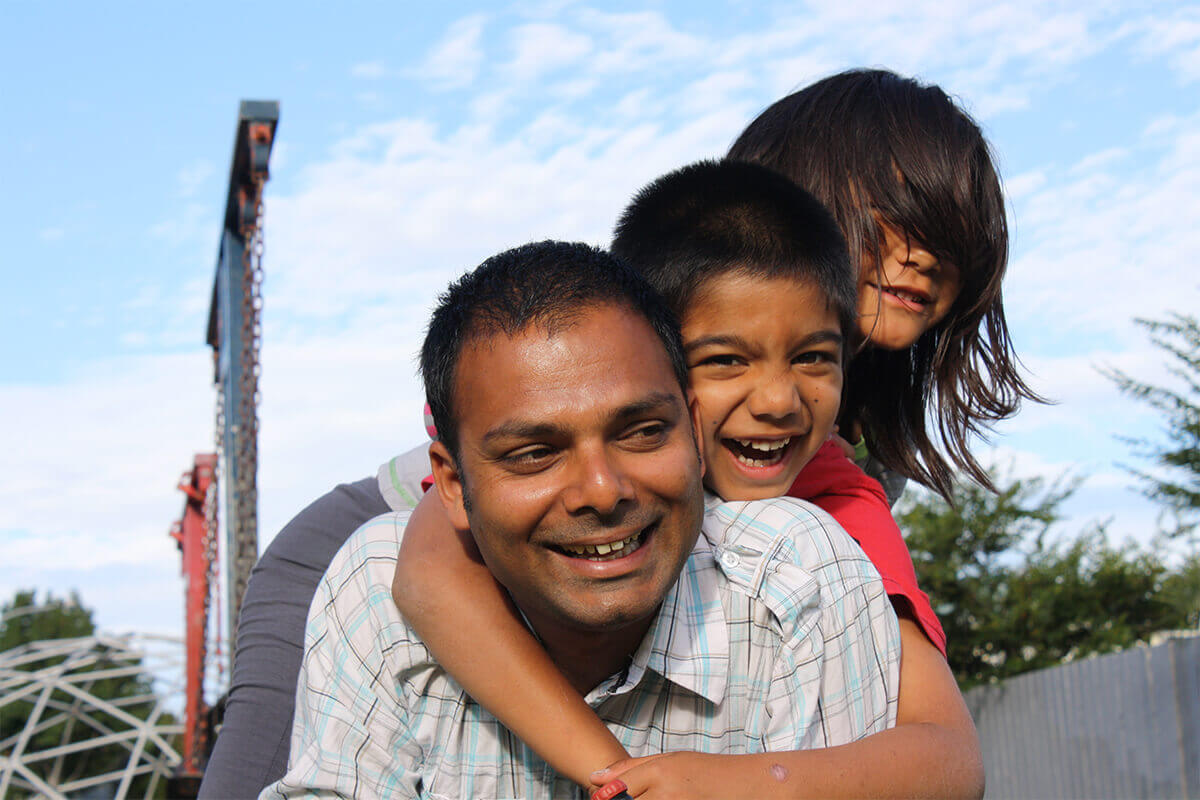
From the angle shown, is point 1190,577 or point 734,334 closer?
point 734,334

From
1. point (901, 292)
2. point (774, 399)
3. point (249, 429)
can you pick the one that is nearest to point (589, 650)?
point (774, 399)

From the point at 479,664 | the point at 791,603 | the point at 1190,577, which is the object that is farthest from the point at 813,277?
the point at 1190,577

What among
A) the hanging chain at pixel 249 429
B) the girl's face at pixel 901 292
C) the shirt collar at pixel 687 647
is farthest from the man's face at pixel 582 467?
the hanging chain at pixel 249 429

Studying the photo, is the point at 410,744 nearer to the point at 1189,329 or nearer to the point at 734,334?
the point at 734,334

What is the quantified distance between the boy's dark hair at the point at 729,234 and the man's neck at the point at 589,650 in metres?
0.74

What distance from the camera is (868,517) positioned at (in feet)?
8.90

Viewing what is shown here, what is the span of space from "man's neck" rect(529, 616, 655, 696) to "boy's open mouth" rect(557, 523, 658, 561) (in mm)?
216

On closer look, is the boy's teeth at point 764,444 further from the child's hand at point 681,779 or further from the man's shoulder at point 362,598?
the child's hand at point 681,779

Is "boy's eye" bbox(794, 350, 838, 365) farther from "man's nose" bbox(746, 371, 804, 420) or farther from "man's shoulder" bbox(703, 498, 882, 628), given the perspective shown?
"man's shoulder" bbox(703, 498, 882, 628)

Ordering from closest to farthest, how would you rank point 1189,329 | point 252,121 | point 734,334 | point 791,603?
1. point 791,603
2. point 734,334
3. point 252,121
4. point 1189,329

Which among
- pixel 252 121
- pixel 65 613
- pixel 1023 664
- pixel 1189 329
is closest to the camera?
pixel 252 121

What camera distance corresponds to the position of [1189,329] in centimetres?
Answer: 1034

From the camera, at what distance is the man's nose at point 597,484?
2.01m

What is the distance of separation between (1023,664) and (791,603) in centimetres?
1176
